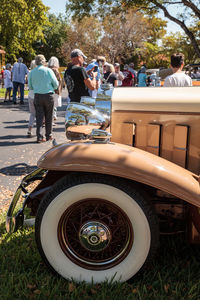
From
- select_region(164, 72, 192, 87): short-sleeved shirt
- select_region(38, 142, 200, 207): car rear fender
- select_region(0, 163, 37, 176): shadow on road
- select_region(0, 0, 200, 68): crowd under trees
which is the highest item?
select_region(0, 0, 200, 68): crowd under trees

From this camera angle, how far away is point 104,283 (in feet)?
7.50

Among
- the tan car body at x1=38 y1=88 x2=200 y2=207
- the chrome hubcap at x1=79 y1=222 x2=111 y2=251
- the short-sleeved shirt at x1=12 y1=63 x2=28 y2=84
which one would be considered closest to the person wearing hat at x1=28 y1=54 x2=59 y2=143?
the tan car body at x1=38 y1=88 x2=200 y2=207

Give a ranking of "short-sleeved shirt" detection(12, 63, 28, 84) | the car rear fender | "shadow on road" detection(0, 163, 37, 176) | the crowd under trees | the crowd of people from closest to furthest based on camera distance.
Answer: the car rear fender, the crowd of people, "shadow on road" detection(0, 163, 37, 176), "short-sleeved shirt" detection(12, 63, 28, 84), the crowd under trees

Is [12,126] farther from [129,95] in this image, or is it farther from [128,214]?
[128,214]

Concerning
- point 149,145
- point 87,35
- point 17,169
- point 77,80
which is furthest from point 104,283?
point 87,35

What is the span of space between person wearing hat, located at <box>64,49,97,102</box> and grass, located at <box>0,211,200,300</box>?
358 cm

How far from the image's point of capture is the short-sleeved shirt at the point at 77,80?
5.71 m

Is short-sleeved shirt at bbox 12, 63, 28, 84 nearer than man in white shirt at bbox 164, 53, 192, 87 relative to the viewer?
No

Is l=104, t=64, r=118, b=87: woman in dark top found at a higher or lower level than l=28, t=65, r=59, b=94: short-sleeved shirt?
higher

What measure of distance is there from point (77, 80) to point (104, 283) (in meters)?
4.22

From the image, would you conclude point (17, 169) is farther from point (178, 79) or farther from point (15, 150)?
point (178, 79)

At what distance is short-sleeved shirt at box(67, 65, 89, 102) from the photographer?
18.7 feet

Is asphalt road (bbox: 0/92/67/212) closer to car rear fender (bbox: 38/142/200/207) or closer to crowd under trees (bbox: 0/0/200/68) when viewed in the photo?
car rear fender (bbox: 38/142/200/207)

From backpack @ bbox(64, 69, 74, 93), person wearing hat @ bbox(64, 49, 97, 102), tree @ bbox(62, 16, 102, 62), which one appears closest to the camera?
person wearing hat @ bbox(64, 49, 97, 102)
